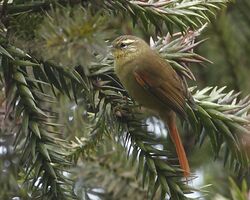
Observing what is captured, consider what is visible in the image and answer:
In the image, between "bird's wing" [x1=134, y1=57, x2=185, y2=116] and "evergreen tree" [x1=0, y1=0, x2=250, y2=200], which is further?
"bird's wing" [x1=134, y1=57, x2=185, y2=116]

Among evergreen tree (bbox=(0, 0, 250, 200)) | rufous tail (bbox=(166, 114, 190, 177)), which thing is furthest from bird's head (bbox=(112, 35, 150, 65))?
evergreen tree (bbox=(0, 0, 250, 200))

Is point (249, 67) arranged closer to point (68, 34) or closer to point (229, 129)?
point (229, 129)

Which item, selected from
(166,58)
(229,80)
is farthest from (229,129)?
(229,80)

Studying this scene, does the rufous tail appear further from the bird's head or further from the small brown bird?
the bird's head

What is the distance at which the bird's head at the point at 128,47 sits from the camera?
2354mm

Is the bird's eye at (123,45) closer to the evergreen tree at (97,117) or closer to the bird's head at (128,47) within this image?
the bird's head at (128,47)

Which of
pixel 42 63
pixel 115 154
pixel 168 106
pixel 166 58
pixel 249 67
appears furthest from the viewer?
pixel 249 67

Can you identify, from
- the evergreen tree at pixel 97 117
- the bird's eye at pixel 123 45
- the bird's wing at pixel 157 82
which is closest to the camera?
the evergreen tree at pixel 97 117

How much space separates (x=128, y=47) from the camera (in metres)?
2.50

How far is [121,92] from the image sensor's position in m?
1.69

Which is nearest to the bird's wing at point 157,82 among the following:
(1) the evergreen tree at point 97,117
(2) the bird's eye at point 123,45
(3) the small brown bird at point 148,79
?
(3) the small brown bird at point 148,79

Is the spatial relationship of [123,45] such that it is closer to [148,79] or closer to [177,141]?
[148,79]

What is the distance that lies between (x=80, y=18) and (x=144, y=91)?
1.67 metres

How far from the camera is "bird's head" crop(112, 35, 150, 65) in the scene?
92.7 inches
